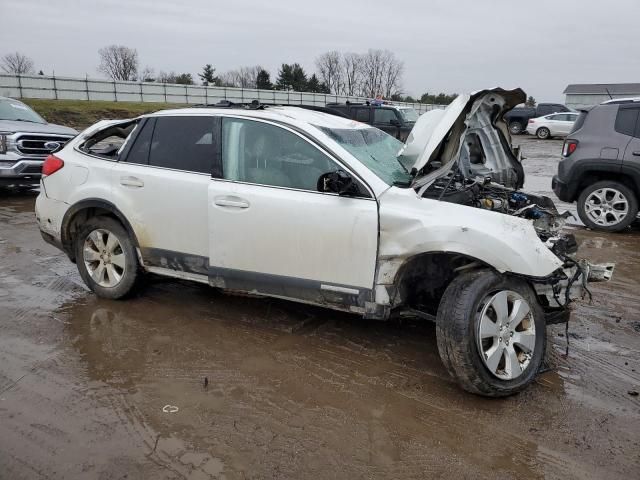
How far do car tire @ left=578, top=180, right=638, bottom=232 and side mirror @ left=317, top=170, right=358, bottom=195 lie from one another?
5.63 metres

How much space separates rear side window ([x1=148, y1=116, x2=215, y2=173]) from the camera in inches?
166

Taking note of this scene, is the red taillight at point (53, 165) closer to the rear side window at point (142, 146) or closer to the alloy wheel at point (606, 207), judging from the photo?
the rear side window at point (142, 146)

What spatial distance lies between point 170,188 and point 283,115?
1.08 m

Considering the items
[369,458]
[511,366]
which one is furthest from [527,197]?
[369,458]

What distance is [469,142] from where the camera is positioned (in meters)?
4.64

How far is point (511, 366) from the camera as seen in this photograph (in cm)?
326

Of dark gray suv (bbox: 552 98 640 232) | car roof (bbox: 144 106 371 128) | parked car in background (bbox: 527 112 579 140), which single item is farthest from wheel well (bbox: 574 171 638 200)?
parked car in background (bbox: 527 112 579 140)

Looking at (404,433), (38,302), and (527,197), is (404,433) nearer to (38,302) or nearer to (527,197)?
(527,197)

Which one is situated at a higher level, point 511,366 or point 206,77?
point 206,77

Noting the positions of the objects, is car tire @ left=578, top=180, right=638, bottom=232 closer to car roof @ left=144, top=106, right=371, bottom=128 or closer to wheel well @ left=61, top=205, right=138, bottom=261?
car roof @ left=144, top=106, right=371, bottom=128

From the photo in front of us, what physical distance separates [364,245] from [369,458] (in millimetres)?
1362

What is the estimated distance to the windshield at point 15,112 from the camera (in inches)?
407

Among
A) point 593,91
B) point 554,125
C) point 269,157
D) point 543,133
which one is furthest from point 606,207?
point 593,91

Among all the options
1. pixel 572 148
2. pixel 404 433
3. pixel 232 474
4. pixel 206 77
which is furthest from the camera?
pixel 206 77
